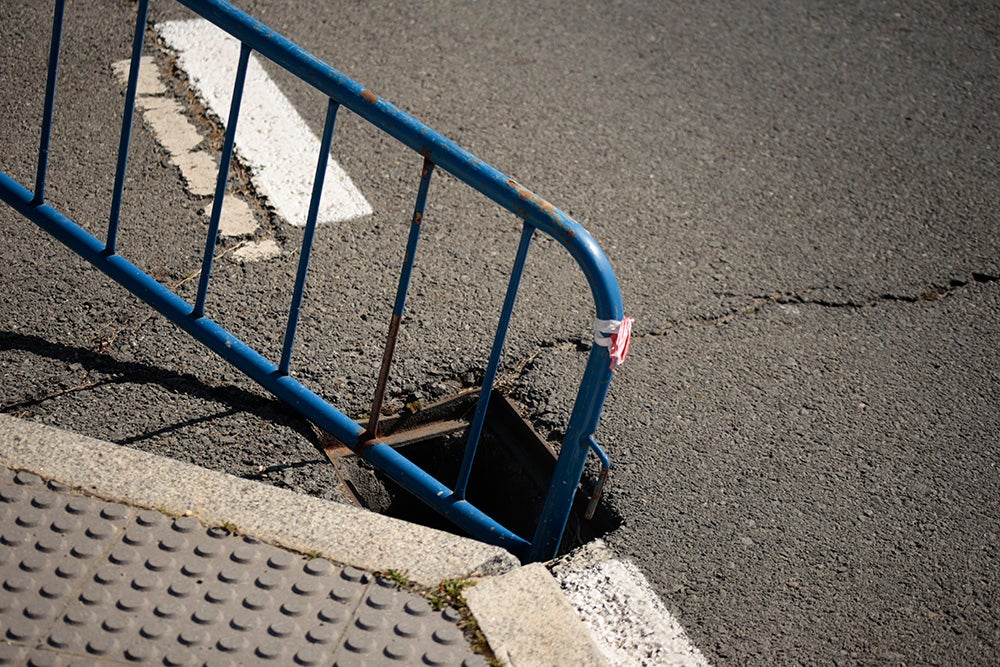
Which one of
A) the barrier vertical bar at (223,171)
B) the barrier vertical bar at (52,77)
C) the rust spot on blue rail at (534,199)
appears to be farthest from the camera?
the barrier vertical bar at (52,77)

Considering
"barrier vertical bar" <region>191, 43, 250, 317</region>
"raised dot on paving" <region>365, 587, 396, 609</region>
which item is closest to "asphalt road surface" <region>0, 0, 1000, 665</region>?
"barrier vertical bar" <region>191, 43, 250, 317</region>

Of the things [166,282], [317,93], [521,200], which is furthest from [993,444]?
[317,93]

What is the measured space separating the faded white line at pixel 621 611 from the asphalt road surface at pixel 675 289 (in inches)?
2.6

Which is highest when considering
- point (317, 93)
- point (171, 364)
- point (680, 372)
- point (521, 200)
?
point (521, 200)

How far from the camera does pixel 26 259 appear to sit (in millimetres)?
3887

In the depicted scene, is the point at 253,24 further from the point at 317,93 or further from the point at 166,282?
the point at 317,93

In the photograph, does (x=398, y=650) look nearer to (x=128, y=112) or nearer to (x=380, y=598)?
(x=380, y=598)

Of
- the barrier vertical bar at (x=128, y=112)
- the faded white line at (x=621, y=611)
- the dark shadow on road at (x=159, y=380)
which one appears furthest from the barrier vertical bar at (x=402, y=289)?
the barrier vertical bar at (x=128, y=112)

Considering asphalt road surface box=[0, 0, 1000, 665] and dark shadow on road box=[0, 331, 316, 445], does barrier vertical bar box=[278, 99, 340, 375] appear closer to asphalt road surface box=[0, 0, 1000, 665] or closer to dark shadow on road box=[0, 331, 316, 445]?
dark shadow on road box=[0, 331, 316, 445]

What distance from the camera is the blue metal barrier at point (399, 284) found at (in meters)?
2.63

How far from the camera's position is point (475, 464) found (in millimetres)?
3791

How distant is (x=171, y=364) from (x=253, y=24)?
1254 millimetres

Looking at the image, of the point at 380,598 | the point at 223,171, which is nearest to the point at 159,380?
the point at 223,171

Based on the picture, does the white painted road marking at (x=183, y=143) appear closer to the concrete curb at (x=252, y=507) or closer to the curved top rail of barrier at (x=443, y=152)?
the curved top rail of barrier at (x=443, y=152)
